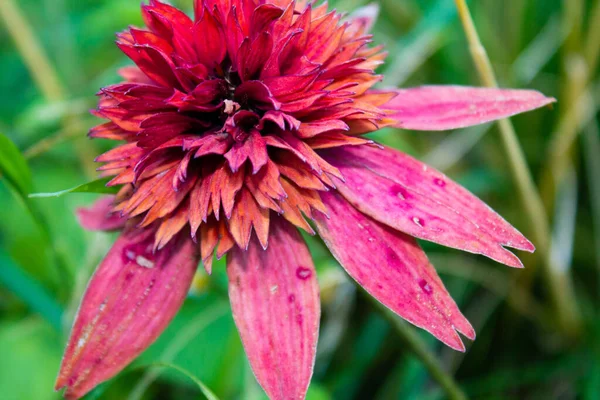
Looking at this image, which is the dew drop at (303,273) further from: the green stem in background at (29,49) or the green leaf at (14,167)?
the green stem in background at (29,49)

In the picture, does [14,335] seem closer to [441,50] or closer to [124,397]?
[124,397]

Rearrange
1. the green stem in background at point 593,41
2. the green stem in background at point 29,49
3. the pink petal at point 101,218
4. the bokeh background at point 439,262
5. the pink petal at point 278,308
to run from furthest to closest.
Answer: the green stem in background at point 29,49, the green stem in background at point 593,41, the bokeh background at point 439,262, the pink petal at point 101,218, the pink petal at point 278,308

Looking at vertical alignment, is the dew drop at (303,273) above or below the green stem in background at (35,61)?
below

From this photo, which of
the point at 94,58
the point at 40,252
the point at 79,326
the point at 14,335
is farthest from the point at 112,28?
the point at 79,326

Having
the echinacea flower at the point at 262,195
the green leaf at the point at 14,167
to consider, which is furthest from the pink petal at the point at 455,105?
the green leaf at the point at 14,167

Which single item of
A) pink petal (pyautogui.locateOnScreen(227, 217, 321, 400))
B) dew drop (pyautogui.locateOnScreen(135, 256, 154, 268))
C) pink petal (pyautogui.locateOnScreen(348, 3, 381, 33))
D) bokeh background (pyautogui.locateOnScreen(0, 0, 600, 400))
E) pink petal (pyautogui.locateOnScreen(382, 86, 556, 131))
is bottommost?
bokeh background (pyautogui.locateOnScreen(0, 0, 600, 400))

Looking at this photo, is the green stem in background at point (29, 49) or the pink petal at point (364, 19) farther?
the green stem in background at point (29, 49)

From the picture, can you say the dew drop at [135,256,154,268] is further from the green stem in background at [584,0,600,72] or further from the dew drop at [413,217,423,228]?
the green stem in background at [584,0,600,72]

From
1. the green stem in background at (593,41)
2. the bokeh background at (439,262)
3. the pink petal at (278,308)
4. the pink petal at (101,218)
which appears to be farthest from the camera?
the green stem in background at (593,41)

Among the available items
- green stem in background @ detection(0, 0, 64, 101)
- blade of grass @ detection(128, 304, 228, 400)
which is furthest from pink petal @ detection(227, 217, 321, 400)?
green stem in background @ detection(0, 0, 64, 101)
